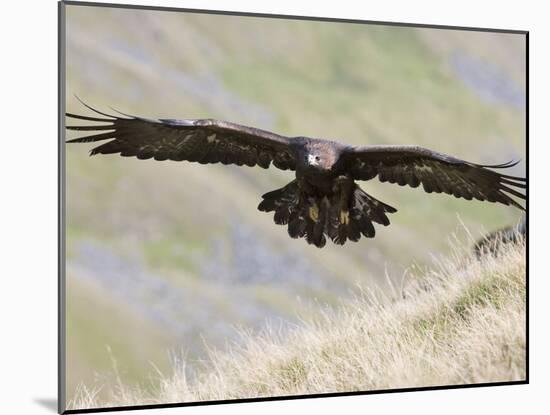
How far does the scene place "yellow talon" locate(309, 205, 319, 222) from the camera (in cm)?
632

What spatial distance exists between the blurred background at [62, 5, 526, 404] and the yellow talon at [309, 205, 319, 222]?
31 cm

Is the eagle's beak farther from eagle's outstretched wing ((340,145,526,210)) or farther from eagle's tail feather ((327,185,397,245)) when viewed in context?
eagle's tail feather ((327,185,397,245))

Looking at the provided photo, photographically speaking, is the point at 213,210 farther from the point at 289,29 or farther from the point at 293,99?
the point at 289,29

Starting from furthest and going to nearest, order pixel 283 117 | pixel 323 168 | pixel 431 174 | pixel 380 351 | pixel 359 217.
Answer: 1. pixel 283 117
2. pixel 359 217
3. pixel 431 174
4. pixel 323 168
5. pixel 380 351

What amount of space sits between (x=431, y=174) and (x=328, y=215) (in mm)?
731

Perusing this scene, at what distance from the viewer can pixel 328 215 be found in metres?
6.35

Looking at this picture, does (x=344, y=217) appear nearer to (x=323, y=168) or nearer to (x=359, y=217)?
(x=359, y=217)

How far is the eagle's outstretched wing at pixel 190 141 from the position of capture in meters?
5.65

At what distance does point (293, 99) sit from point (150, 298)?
192cm

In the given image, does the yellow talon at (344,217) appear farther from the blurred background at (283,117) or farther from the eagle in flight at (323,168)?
the blurred background at (283,117)

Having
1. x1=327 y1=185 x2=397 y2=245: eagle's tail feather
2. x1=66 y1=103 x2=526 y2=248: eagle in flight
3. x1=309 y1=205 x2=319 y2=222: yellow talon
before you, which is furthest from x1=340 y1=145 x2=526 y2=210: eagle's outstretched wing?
x1=309 y1=205 x2=319 y2=222: yellow talon

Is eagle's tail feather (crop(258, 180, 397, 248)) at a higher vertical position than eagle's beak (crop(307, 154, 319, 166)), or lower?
lower

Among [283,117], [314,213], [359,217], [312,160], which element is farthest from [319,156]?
[283,117]

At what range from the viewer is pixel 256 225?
25.5 feet
